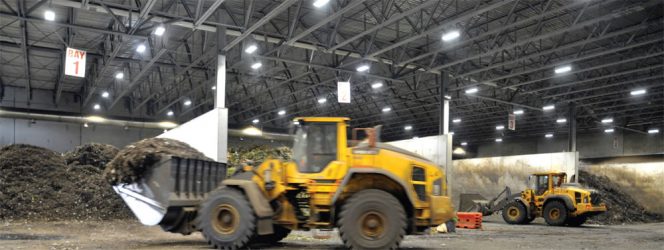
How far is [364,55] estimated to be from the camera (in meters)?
18.9

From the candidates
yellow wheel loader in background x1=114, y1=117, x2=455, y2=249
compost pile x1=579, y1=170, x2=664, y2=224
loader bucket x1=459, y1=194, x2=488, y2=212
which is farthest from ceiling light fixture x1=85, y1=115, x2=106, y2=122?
compost pile x1=579, y1=170, x2=664, y2=224

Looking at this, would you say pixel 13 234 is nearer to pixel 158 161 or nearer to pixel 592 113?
pixel 158 161

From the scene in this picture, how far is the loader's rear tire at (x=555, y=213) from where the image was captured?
19609mm

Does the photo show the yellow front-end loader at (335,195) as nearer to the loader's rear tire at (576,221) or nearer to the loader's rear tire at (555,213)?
the loader's rear tire at (555,213)

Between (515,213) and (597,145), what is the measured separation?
23387 millimetres

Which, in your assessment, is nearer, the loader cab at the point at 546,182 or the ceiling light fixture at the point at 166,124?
the loader cab at the point at 546,182

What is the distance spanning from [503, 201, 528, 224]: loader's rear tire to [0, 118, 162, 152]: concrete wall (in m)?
22.9

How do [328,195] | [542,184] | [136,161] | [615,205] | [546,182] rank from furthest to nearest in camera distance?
[615,205] → [542,184] → [546,182] → [136,161] → [328,195]

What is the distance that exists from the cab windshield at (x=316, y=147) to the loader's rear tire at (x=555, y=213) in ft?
45.3

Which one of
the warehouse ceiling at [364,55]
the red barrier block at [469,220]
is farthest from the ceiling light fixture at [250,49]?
the red barrier block at [469,220]

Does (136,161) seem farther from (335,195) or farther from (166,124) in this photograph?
(166,124)

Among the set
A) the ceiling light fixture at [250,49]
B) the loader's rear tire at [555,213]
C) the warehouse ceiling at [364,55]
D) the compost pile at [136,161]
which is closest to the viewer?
the compost pile at [136,161]

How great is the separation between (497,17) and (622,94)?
13994 millimetres

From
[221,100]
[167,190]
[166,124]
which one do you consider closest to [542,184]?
[221,100]
